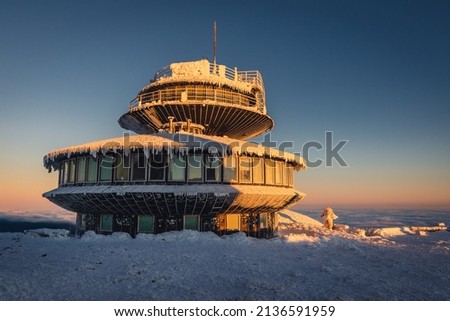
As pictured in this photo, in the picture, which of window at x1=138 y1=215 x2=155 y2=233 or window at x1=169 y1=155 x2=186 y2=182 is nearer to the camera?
window at x1=138 y1=215 x2=155 y2=233

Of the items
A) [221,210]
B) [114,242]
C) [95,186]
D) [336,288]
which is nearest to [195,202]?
[221,210]

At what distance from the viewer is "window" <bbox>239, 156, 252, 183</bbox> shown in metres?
21.5

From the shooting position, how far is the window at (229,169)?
68.5 feet

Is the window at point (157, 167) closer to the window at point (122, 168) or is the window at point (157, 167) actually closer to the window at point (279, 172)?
the window at point (122, 168)

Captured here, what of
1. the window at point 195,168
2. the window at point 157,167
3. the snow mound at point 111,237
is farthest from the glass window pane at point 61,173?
the window at point 195,168

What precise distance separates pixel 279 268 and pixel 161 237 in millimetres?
8667

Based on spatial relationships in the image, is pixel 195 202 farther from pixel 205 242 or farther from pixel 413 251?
pixel 413 251

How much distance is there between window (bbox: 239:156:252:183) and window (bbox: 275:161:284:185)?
291 centimetres

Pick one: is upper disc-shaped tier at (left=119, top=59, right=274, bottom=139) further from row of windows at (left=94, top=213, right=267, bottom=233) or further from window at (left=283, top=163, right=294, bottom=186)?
row of windows at (left=94, top=213, right=267, bottom=233)

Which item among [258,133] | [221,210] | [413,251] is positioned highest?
[258,133]

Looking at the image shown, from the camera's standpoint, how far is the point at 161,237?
61.1ft

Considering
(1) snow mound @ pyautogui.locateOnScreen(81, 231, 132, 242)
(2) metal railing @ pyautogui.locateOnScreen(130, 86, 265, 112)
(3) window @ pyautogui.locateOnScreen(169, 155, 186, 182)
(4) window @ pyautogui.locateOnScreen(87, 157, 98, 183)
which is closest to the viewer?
(1) snow mound @ pyautogui.locateOnScreen(81, 231, 132, 242)

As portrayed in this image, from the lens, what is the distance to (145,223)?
20.2 metres

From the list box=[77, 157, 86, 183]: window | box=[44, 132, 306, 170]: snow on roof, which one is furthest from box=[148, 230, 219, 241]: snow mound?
box=[77, 157, 86, 183]: window
